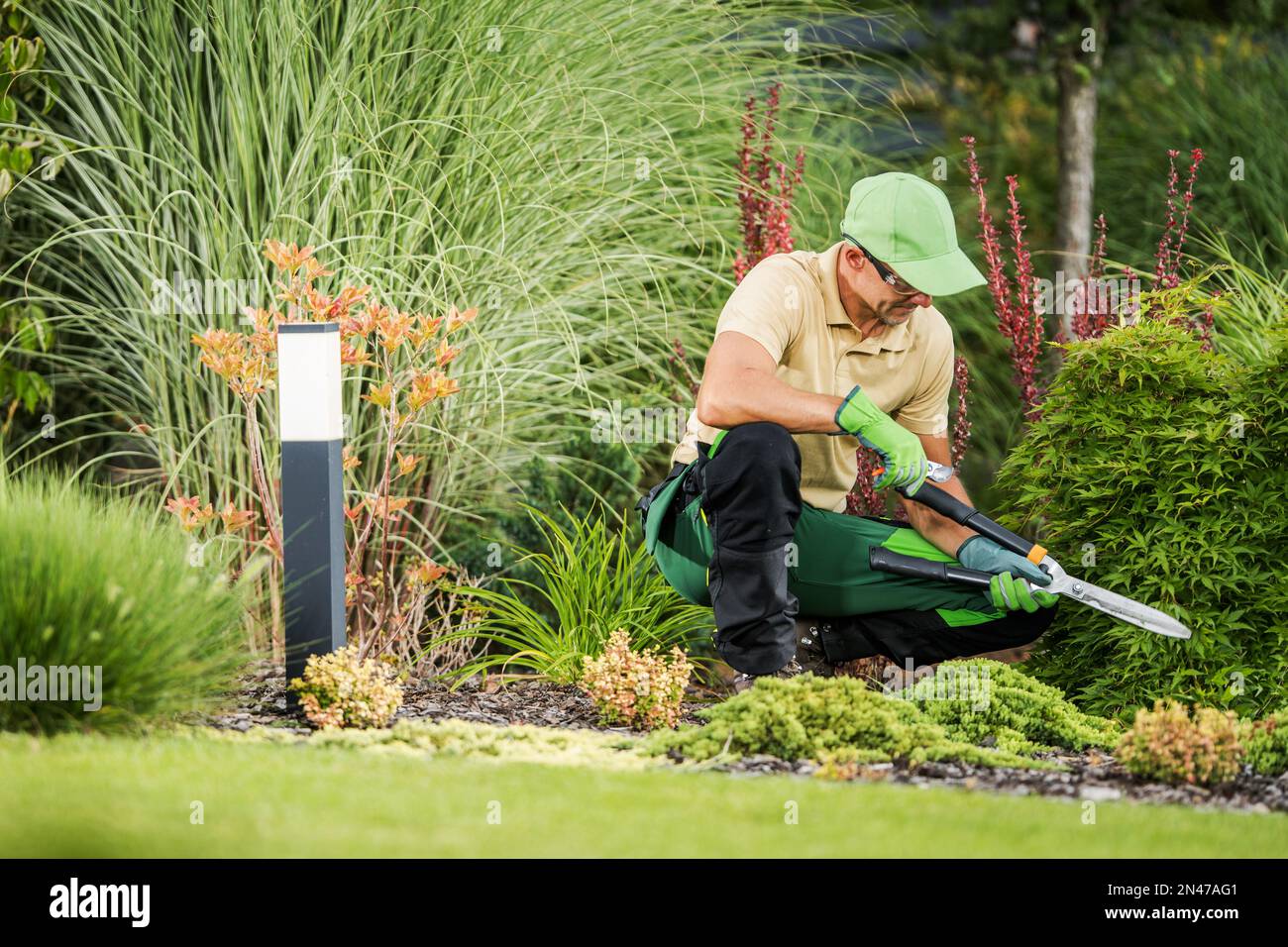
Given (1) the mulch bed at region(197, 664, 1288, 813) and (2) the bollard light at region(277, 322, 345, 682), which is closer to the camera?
(1) the mulch bed at region(197, 664, 1288, 813)

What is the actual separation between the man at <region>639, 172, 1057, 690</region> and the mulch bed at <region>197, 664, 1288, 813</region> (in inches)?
17.1

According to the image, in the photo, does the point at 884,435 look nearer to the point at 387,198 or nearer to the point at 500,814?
the point at 500,814

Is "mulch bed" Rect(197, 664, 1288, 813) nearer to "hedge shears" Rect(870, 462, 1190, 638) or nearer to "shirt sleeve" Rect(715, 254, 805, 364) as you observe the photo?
"hedge shears" Rect(870, 462, 1190, 638)

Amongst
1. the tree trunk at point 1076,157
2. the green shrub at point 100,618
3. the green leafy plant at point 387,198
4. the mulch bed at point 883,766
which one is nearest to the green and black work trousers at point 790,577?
the mulch bed at point 883,766

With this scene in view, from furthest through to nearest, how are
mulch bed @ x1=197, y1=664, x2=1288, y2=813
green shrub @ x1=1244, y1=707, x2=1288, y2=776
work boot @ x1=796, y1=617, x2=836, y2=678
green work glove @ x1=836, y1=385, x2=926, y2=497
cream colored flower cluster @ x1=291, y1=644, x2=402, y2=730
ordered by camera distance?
work boot @ x1=796, y1=617, x2=836, y2=678 → green work glove @ x1=836, y1=385, x2=926, y2=497 → cream colored flower cluster @ x1=291, y1=644, x2=402, y2=730 → green shrub @ x1=1244, y1=707, x2=1288, y2=776 → mulch bed @ x1=197, y1=664, x2=1288, y2=813

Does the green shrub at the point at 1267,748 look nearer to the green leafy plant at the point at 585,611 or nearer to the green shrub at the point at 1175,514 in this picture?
the green shrub at the point at 1175,514

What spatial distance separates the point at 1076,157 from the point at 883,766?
3943 mm

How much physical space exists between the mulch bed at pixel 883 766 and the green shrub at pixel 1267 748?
0.11 feet

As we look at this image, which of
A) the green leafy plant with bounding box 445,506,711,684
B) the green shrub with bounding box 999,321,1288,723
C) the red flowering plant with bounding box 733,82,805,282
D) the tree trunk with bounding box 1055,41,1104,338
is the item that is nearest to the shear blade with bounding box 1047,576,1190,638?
the green shrub with bounding box 999,321,1288,723

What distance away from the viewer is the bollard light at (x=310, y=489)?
3.59 metres

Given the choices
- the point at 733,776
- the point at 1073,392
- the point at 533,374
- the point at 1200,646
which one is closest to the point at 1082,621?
the point at 1200,646

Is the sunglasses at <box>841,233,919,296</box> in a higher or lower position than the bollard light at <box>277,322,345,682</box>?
higher

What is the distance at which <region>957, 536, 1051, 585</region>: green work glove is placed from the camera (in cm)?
375
